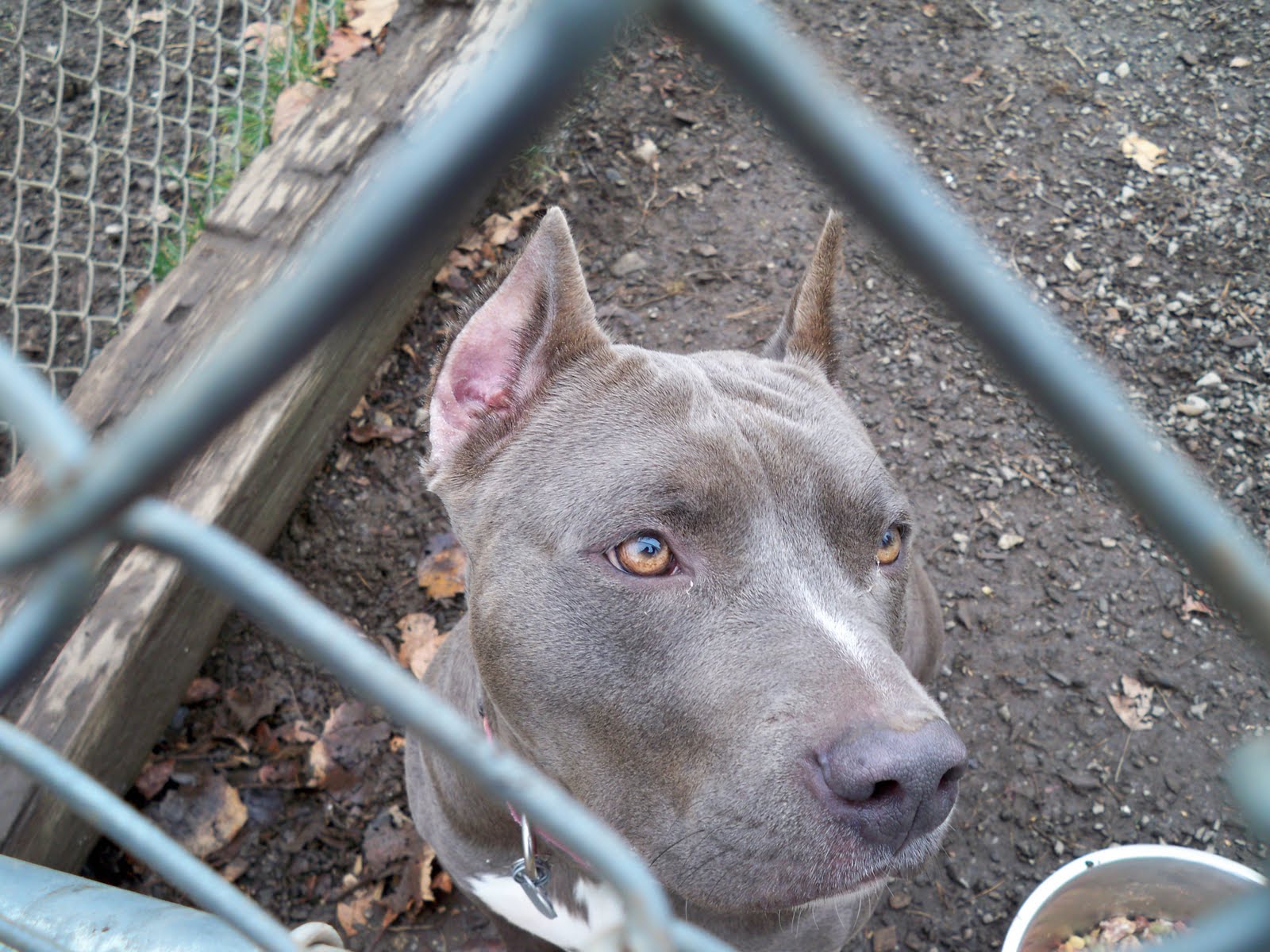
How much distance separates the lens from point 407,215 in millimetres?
574

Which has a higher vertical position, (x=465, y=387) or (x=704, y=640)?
(x=465, y=387)

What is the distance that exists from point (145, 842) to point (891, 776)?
3.95ft

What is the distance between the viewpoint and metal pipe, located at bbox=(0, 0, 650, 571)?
553 millimetres

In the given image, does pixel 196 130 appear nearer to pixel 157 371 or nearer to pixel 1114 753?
pixel 157 371

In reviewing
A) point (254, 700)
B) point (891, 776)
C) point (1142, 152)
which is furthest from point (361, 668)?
point (1142, 152)

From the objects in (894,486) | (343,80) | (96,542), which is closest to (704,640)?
(894,486)

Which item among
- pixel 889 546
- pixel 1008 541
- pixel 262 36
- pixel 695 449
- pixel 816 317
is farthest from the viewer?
pixel 262 36

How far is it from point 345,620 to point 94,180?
8.28 feet

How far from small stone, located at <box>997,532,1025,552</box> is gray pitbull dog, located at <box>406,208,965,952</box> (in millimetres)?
2121

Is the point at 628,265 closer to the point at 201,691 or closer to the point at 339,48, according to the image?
the point at 339,48

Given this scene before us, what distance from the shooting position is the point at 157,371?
3580 mm

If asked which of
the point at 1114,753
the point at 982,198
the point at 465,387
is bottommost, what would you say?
the point at 1114,753

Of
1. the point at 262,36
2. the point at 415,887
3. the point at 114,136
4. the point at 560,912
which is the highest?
the point at 262,36

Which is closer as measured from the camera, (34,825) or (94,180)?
(34,825)
